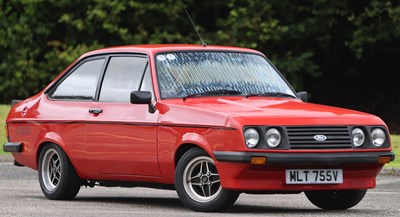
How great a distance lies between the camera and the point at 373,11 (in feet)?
113

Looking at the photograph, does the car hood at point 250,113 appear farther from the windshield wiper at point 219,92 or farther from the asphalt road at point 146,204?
the asphalt road at point 146,204

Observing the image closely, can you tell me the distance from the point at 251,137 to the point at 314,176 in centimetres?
67

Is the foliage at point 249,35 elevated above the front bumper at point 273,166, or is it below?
below

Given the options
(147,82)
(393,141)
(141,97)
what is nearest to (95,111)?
(147,82)

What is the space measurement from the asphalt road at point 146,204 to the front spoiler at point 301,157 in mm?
494

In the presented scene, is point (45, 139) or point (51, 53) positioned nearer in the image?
point (45, 139)

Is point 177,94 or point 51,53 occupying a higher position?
point 177,94

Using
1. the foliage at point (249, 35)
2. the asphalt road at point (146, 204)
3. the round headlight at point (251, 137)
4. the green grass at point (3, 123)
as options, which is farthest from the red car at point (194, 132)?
the foliage at point (249, 35)

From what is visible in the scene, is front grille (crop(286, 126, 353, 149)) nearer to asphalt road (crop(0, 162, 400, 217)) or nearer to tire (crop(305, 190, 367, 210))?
asphalt road (crop(0, 162, 400, 217))

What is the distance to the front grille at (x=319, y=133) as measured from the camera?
1055 cm

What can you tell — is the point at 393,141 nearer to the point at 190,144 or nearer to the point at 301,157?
the point at 190,144

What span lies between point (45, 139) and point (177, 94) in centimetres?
182

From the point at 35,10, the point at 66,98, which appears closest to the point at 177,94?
the point at 66,98

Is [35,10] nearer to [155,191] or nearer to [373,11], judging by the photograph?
[373,11]
